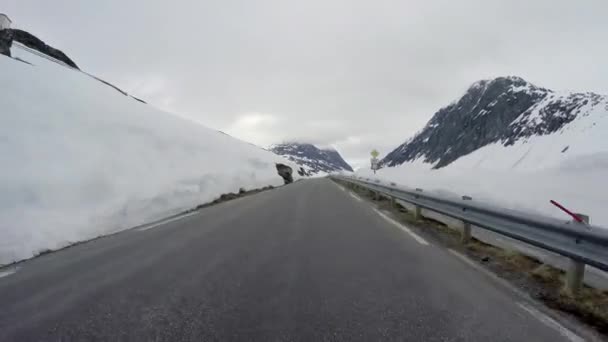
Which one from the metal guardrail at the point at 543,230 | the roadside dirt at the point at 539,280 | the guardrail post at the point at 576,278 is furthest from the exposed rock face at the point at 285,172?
the guardrail post at the point at 576,278

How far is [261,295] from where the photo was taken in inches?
132

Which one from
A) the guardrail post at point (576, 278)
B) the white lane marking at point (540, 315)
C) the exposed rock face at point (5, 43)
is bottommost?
the white lane marking at point (540, 315)

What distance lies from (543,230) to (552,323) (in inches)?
60.4

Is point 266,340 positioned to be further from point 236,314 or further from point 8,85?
point 8,85

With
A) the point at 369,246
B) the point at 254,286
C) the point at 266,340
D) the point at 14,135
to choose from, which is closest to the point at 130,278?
the point at 254,286

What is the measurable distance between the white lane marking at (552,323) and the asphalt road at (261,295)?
0.13 ft

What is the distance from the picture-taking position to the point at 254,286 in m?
3.62

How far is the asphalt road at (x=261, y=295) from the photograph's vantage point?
8.59ft

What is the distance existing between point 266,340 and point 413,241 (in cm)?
438

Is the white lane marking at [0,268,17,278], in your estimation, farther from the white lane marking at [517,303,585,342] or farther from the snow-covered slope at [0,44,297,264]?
the white lane marking at [517,303,585,342]

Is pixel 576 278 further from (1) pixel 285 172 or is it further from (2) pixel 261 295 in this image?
(1) pixel 285 172

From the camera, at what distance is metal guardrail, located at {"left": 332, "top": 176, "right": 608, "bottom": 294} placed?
10.4 ft

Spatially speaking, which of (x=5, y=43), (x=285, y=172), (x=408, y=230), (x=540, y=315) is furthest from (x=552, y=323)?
(x=285, y=172)

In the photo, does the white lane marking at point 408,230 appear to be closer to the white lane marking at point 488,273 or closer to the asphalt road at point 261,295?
the asphalt road at point 261,295
